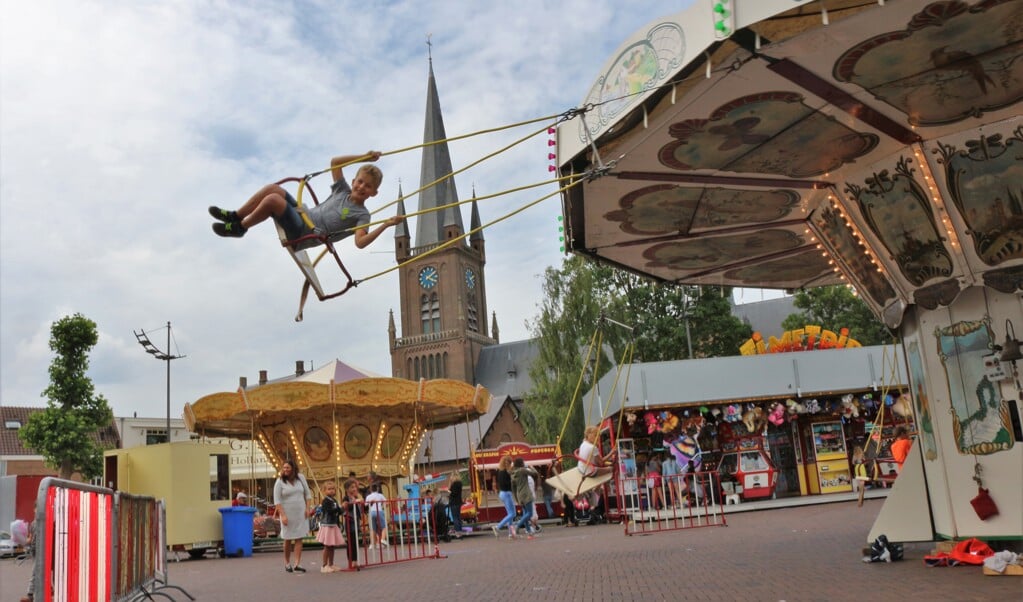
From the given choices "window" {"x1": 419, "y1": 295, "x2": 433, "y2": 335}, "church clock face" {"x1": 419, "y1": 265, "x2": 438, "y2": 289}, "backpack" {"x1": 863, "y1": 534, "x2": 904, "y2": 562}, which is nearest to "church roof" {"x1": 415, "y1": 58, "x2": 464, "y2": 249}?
"church clock face" {"x1": 419, "y1": 265, "x2": 438, "y2": 289}

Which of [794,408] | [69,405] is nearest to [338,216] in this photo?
[794,408]

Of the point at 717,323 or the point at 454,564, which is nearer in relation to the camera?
the point at 454,564

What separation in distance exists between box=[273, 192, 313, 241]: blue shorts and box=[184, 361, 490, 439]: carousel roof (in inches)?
598

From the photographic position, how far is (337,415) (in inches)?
893

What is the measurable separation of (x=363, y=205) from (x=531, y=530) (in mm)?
12734

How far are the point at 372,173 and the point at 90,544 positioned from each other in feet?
10.9

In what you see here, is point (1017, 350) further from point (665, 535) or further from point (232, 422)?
point (232, 422)

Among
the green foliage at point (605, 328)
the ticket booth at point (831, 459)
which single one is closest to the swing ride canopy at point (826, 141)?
the ticket booth at point (831, 459)

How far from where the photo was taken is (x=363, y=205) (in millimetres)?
6801

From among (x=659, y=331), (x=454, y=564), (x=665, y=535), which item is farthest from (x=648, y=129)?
(x=659, y=331)

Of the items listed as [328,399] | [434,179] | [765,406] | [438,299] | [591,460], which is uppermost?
[434,179]

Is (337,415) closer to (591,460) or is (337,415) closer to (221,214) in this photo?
(591,460)

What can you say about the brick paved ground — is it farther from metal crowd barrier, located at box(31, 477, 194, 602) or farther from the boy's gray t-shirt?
the boy's gray t-shirt

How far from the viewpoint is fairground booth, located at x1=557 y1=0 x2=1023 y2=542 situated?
6.48 metres
